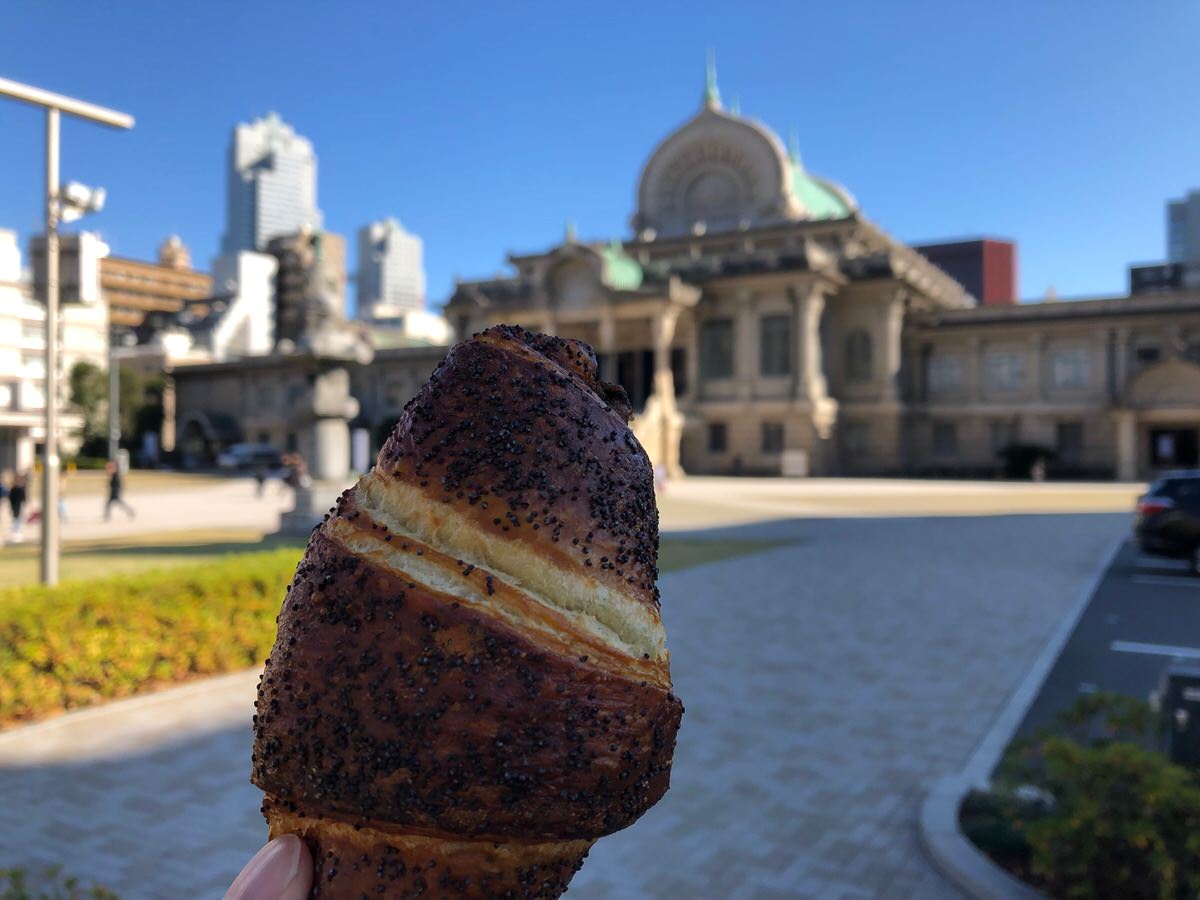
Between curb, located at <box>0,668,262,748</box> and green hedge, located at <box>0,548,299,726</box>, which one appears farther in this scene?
green hedge, located at <box>0,548,299,726</box>

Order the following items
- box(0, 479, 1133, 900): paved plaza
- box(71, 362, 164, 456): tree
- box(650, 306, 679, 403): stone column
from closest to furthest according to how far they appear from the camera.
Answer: box(0, 479, 1133, 900): paved plaza < box(650, 306, 679, 403): stone column < box(71, 362, 164, 456): tree

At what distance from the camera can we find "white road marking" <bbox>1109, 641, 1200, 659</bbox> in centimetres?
929

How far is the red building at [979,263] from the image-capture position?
85688 millimetres

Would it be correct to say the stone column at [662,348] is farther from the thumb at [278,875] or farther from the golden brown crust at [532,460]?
the thumb at [278,875]

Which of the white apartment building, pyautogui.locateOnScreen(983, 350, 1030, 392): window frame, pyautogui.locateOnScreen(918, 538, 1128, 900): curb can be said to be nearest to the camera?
pyautogui.locateOnScreen(918, 538, 1128, 900): curb

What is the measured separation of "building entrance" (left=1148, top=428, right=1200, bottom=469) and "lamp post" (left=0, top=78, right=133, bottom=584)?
47.9m

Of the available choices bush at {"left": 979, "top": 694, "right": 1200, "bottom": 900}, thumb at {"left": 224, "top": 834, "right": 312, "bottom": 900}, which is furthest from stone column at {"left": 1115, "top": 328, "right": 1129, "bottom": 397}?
thumb at {"left": 224, "top": 834, "right": 312, "bottom": 900}

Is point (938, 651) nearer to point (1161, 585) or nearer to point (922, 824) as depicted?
point (922, 824)

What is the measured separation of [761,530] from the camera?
69.3 feet

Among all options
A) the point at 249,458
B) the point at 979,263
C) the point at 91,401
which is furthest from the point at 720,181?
the point at 91,401

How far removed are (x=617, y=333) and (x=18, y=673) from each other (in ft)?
152

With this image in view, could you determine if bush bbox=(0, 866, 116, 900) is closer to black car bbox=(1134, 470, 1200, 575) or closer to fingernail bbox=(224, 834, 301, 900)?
fingernail bbox=(224, 834, 301, 900)

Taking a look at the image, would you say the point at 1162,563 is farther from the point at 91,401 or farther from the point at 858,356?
the point at 91,401

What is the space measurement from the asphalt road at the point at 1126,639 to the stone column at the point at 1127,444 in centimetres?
3195
